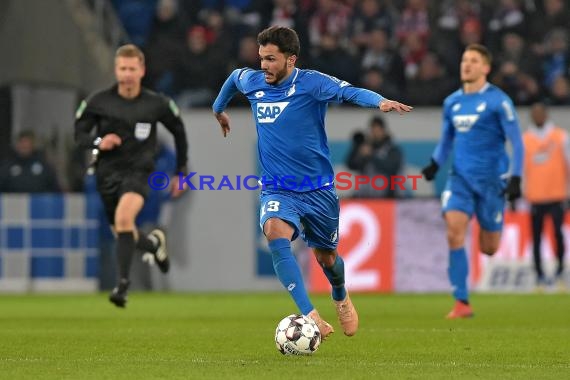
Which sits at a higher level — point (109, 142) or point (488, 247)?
point (109, 142)

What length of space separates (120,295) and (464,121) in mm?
3452

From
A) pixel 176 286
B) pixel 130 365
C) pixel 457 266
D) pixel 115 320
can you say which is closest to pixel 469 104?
pixel 457 266

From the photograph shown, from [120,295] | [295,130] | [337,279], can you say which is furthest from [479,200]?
[295,130]

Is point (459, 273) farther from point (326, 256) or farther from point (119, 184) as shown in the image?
point (326, 256)

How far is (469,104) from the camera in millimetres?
11906

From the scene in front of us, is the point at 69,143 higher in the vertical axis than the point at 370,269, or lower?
higher

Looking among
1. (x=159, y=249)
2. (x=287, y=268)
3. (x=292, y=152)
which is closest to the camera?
(x=287, y=268)

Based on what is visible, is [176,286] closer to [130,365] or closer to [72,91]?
[72,91]

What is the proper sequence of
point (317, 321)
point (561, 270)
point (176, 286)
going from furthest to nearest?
point (176, 286)
point (561, 270)
point (317, 321)

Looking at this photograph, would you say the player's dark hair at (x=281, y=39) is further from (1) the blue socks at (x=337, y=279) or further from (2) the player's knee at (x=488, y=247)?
(2) the player's knee at (x=488, y=247)

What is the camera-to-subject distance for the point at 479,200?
→ 472 inches

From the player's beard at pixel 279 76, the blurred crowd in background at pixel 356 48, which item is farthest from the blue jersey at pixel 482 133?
the blurred crowd in background at pixel 356 48

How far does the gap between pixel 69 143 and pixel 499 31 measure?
6609 millimetres

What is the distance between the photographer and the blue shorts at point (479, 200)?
38.9 ft
